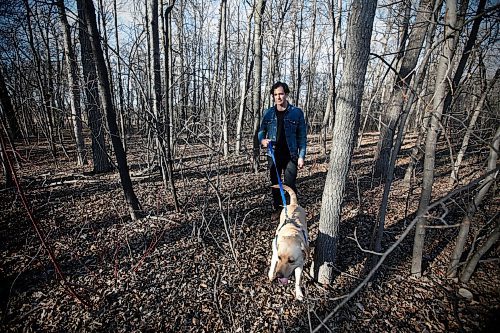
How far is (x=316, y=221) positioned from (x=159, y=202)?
3302 millimetres

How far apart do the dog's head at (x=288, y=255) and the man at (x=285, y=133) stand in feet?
4.70

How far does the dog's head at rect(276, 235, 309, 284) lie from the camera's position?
2.37m

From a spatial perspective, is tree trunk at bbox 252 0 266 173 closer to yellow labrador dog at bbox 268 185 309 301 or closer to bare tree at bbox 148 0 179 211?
bare tree at bbox 148 0 179 211

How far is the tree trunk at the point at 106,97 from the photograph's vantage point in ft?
10.9

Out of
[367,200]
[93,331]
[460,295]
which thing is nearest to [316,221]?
[367,200]

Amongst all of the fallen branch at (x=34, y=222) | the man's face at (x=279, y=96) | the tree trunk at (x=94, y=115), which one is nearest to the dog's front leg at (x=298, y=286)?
the fallen branch at (x=34, y=222)

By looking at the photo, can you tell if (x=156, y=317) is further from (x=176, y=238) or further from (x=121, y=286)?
(x=176, y=238)

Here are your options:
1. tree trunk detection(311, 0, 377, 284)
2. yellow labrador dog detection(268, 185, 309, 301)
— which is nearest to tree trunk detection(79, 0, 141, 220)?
yellow labrador dog detection(268, 185, 309, 301)

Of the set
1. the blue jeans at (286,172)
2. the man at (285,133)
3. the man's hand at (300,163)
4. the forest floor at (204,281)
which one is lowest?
the forest floor at (204,281)

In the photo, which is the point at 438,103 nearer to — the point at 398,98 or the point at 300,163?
the point at 300,163

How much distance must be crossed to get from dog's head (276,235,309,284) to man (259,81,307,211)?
1.43m

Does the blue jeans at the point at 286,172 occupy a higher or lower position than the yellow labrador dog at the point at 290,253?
higher

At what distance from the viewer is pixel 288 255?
7.88 feet

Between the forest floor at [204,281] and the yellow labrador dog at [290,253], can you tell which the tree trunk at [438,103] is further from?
the yellow labrador dog at [290,253]
